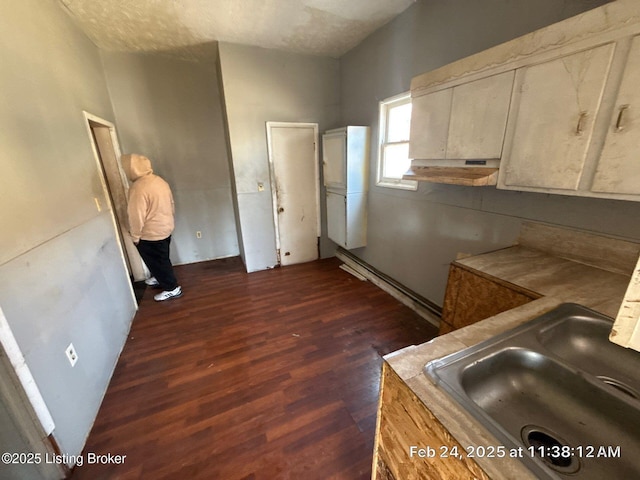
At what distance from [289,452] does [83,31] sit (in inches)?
168

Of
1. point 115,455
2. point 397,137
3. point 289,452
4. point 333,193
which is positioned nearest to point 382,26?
point 397,137

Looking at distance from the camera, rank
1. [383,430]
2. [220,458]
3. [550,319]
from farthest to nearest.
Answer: [220,458], [550,319], [383,430]

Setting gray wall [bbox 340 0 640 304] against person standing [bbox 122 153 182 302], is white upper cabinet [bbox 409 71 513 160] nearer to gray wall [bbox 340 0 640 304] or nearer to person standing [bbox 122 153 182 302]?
gray wall [bbox 340 0 640 304]

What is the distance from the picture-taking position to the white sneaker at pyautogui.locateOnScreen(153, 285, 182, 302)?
3027 millimetres

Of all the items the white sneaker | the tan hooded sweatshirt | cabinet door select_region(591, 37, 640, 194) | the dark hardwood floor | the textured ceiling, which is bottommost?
the dark hardwood floor

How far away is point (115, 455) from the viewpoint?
144 cm

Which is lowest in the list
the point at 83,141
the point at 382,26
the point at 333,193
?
the point at 333,193

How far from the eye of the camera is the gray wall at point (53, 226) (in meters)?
1.24

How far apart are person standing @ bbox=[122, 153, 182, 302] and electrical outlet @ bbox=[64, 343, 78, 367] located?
144cm

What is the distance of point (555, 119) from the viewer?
1.23 metres

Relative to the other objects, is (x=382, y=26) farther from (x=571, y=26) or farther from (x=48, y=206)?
(x=48, y=206)

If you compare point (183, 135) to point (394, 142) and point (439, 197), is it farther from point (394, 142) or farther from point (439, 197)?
point (439, 197)

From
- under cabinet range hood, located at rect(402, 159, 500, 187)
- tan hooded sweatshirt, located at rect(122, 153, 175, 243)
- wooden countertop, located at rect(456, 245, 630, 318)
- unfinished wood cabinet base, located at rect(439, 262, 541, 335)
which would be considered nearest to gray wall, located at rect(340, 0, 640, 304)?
wooden countertop, located at rect(456, 245, 630, 318)

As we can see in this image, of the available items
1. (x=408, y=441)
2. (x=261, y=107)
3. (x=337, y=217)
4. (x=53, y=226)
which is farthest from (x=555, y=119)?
(x=261, y=107)
